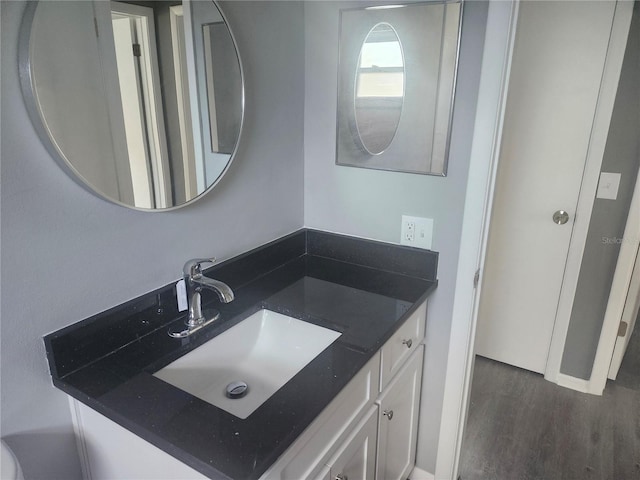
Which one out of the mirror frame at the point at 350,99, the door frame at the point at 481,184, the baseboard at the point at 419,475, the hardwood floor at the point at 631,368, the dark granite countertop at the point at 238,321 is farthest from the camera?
the hardwood floor at the point at 631,368

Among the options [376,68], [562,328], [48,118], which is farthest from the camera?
[562,328]

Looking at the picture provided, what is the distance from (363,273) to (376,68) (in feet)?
2.36

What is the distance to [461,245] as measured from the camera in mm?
1486

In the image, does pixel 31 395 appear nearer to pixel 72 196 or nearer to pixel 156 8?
pixel 72 196

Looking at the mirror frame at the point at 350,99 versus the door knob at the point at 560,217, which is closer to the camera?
the mirror frame at the point at 350,99

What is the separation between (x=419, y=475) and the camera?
1854mm

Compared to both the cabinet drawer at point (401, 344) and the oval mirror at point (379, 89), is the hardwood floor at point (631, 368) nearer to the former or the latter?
the cabinet drawer at point (401, 344)

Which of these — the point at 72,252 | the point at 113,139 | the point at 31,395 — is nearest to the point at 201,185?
the point at 113,139

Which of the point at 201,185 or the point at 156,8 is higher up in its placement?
the point at 156,8

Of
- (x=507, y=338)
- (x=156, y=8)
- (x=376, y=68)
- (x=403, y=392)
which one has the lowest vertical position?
(x=507, y=338)

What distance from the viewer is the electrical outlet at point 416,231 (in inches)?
62.0

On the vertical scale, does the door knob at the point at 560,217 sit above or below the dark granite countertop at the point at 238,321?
above

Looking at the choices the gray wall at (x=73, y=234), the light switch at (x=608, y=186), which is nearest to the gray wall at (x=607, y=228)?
the light switch at (x=608, y=186)

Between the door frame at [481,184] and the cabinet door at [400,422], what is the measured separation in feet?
0.35
